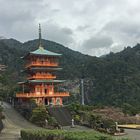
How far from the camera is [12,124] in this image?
144 feet

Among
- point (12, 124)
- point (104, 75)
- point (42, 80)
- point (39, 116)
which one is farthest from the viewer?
point (104, 75)

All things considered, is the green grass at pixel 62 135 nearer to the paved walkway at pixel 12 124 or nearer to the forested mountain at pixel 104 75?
the paved walkway at pixel 12 124

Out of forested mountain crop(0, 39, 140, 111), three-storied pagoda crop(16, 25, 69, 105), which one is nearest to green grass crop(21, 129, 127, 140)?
three-storied pagoda crop(16, 25, 69, 105)

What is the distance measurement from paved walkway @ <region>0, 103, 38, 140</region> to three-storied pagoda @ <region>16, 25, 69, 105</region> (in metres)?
3.31

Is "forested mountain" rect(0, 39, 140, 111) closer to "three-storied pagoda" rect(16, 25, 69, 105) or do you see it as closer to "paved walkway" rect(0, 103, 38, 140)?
"three-storied pagoda" rect(16, 25, 69, 105)

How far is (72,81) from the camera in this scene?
10544 cm

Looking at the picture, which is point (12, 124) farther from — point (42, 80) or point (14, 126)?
point (42, 80)

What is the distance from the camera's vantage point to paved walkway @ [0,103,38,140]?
35763mm

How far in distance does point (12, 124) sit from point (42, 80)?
11904 millimetres

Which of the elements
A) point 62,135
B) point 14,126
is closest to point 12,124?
point 14,126

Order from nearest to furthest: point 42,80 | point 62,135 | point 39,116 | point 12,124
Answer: point 62,135 → point 12,124 → point 39,116 → point 42,80

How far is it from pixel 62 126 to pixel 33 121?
13.8 feet

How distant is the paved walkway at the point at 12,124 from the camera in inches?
1408

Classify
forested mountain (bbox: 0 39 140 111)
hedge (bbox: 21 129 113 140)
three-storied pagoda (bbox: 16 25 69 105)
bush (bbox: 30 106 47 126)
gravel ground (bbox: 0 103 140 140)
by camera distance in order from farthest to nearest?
forested mountain (bbox: 0 39 140 111) < three-storied pagoda (bbox: 16 25 69 105) < bush (bbox: 30 106 47 126) < gravel ground (bbox: 0 103 140 140) < hedge (bbox: 21 129 113 140)
